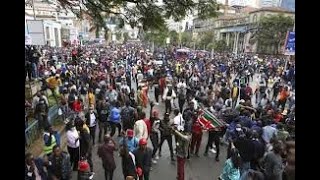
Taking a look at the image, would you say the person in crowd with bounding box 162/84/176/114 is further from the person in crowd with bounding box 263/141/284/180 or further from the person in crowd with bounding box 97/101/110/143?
the person in crowd with bounding box 263/141/284/180

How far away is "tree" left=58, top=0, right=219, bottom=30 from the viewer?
17.7 ft

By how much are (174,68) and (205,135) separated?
248 inches

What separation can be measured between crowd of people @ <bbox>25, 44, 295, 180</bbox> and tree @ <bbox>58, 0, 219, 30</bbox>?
73.4 inches

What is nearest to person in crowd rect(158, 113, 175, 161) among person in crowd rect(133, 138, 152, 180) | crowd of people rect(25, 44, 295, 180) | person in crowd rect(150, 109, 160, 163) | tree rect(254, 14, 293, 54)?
crowd of people rect(25, 44, 295, 180)

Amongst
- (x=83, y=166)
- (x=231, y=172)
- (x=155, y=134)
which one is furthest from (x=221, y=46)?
(x=83, y=166)

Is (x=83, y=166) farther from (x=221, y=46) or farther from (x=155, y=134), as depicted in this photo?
(x=221, y=46)

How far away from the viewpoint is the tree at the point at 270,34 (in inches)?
562

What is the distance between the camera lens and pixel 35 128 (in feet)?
30.8

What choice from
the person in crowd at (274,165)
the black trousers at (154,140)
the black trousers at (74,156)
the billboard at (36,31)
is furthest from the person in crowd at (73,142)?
the billboard at (36,31)

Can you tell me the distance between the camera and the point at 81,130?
840 centimetres

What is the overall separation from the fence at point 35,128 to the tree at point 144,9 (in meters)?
2.95
